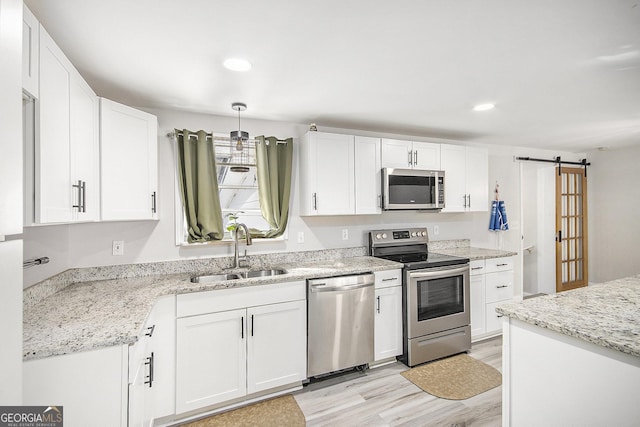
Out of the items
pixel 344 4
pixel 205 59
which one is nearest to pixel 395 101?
pixel 344 4

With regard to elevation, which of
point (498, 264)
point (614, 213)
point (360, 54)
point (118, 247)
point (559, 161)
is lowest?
point (498, 264)

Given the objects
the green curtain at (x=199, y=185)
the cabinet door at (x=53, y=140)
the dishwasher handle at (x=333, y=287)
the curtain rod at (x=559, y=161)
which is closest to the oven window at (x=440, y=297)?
the dishwasher handle at (x=333, y=287)

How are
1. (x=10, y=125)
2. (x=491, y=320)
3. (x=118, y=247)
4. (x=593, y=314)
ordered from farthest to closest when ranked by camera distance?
(x=491, y=320)
(x=118, y=247)
(x=593, y=314)
(x=10, y=125)

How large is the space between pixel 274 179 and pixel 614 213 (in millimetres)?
5487

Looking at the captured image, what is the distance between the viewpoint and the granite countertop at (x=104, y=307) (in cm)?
125

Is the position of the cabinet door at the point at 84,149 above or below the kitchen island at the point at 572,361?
above

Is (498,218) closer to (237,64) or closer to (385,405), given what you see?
(385,405)

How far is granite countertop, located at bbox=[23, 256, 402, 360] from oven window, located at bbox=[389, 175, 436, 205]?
76 centimetres

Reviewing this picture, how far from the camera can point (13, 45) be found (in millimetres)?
802

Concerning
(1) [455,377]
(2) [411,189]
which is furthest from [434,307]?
(2) [411,189]

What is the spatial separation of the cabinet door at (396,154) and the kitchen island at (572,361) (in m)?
2.00

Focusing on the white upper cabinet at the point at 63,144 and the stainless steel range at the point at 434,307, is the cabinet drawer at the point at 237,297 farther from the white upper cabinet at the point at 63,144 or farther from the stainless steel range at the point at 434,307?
the stainless steel range at the point at 434,307

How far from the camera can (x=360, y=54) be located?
1.81 metres

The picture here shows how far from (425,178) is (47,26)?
318cm
